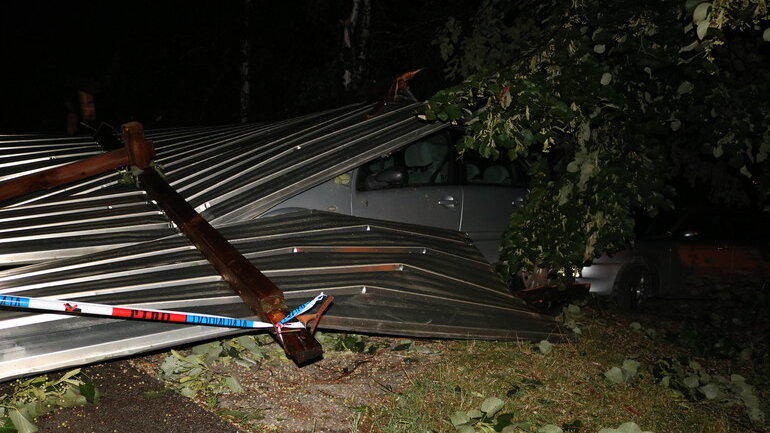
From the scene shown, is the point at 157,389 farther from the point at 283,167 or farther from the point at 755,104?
the point at 755,104

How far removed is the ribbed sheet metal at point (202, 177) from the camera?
4.19 metres

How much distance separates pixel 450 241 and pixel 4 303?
9.98 ft

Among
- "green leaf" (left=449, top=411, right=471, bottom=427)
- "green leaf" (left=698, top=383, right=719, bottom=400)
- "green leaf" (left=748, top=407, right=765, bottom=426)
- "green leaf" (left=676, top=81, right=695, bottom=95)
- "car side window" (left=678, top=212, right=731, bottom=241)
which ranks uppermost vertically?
"green leaf" (left=676, top=81, right=695, bottom=95)

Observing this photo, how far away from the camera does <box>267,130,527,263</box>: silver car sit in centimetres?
567

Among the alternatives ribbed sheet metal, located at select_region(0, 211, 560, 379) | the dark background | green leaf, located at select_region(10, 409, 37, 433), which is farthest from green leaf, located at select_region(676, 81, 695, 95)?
the dark background

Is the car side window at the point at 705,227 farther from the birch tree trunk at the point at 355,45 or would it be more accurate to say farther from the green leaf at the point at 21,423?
the green leaf at the point at 21,423

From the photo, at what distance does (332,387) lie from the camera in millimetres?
4379

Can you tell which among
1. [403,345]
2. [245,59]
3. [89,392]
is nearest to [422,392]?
[403,345]

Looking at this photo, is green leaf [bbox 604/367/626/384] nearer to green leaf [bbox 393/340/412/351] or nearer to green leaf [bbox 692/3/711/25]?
green leaf [bbox 393/340/412/351]

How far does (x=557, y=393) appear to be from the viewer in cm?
461

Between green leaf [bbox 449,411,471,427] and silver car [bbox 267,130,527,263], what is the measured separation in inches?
84.6

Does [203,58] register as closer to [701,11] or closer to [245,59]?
[245,59]

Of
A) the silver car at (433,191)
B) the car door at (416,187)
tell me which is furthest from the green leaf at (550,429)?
the car door at (416,187)

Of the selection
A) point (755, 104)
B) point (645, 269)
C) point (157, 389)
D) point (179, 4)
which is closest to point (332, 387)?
point (157, 389)
